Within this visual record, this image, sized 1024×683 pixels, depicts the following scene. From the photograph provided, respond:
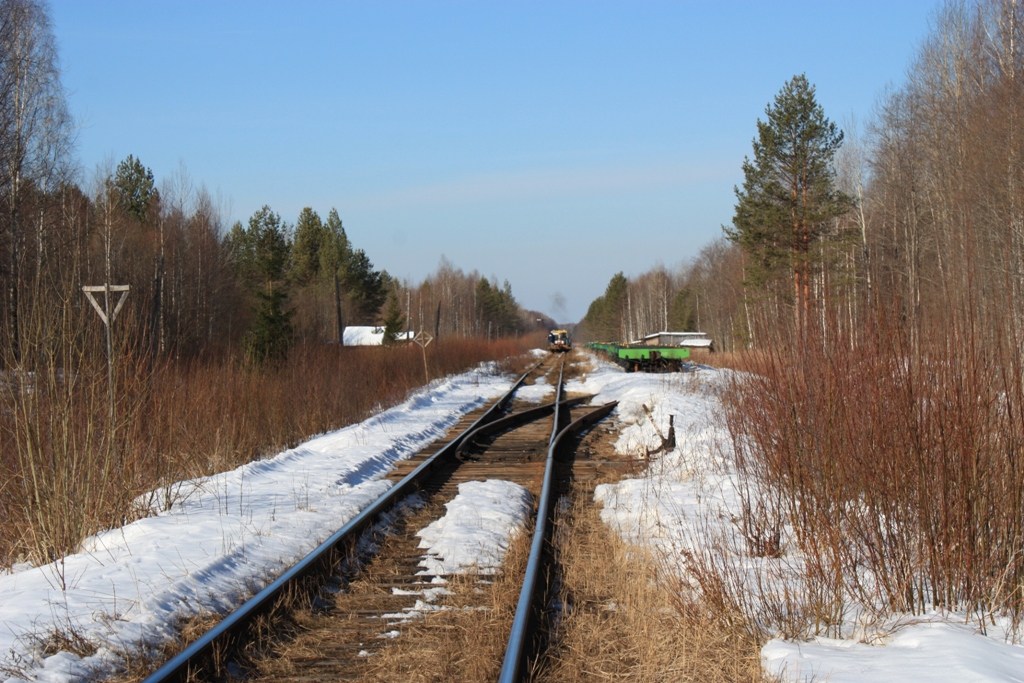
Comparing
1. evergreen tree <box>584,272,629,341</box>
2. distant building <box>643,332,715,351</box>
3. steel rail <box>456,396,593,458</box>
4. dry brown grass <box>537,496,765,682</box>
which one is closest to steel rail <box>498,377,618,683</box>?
dry brown grass <box>537,496,765,682</box>

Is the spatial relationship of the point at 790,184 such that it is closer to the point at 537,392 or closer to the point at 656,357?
the point at 656,357

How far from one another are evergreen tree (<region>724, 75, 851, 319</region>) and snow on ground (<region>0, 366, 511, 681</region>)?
27.6 meters

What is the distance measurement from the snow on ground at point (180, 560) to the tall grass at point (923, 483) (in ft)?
12.0

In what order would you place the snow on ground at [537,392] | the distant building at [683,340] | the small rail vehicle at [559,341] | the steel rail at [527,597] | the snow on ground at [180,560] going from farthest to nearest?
the small rail vehicle at [559,341] < the distant building at [683,340] < the snow on ground at [537,392] < the snow on ground at [180,560] < the steel rail at [527,597]

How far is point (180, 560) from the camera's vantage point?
5871 millimetres

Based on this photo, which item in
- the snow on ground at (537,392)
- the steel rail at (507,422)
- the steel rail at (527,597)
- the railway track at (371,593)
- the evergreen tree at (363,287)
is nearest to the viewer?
the steel rail at (527,597)

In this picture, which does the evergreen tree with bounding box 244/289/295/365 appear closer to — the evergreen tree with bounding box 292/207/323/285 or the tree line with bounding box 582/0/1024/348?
the tree line with bounding box 582/0/1024/348

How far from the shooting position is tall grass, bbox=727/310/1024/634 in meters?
4.21

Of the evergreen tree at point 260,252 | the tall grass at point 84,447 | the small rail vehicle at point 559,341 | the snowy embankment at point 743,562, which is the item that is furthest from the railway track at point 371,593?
the small rail vehicle at point 559,341

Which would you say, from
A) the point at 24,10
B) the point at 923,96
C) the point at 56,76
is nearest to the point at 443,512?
the point at 24,10

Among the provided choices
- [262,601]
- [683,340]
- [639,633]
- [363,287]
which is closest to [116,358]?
[262,601]

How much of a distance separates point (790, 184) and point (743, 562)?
3271 centimetres

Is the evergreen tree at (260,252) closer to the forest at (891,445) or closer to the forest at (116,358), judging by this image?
the forest at (116,358)

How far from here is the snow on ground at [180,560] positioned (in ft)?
14.6
